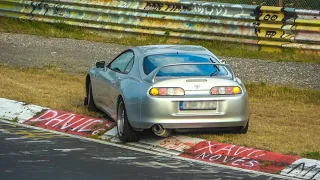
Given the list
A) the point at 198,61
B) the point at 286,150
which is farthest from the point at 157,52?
the point at 286,150

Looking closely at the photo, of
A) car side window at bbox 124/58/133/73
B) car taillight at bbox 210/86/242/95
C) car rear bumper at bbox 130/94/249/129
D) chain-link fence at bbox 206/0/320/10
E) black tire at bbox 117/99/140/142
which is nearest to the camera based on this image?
car rear bumper at bbox 130/94/249/129

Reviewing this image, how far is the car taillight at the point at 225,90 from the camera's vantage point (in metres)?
13.0

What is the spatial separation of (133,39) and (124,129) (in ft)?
37.1

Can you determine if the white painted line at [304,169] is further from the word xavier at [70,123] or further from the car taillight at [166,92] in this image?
the word xavier at [70,123]

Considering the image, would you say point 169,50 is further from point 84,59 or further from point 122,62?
point 84,59

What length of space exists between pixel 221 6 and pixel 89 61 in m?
3.59

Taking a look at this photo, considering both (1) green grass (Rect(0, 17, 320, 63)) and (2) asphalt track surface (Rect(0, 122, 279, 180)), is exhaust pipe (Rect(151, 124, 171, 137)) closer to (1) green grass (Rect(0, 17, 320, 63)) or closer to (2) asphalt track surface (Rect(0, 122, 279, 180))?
(2) asphalt track surface (Rect(0, 122, 279, 180))

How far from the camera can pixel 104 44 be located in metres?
24.2

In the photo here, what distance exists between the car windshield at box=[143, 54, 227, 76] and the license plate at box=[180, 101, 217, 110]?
23.9 inches

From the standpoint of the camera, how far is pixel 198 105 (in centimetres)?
1291

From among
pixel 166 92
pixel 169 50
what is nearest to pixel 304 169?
pixel 166 92

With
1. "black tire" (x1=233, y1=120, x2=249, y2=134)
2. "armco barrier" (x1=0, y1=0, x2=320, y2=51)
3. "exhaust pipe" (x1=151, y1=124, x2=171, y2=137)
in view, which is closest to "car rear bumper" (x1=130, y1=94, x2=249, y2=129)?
"exhaust pipe" (x1=151, y1=124, x2=171, y2=137)

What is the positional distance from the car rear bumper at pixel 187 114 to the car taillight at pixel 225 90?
72mm

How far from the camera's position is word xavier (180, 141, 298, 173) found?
11.9 m
